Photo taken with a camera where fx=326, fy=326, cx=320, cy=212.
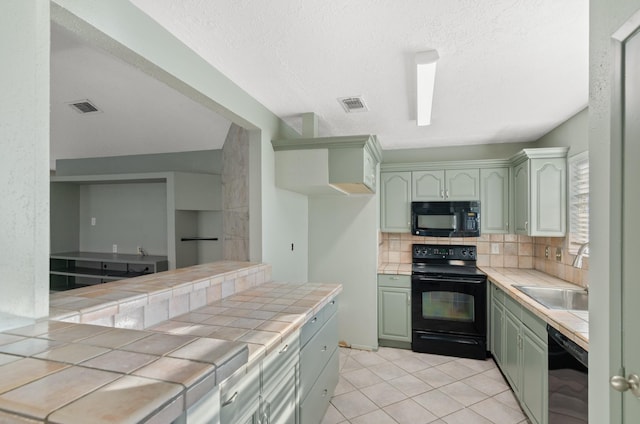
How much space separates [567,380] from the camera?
1.81 metres

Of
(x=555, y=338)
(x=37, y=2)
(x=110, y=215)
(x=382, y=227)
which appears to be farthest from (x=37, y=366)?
(x=110, y=215)

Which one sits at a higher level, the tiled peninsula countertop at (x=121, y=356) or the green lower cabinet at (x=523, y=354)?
the tiled peninsula countertop at (x=121, y=356)

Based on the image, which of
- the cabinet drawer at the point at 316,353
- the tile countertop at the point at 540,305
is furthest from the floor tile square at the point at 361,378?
the tile countertop at the point at 540,305

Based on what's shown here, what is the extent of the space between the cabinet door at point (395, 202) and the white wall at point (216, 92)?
100 centimetres

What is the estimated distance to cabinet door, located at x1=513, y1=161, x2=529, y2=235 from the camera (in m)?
3.21

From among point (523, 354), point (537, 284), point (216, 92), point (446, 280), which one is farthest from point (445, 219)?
point (216, 92)

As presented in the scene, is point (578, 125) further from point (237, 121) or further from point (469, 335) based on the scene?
point (237, 121)

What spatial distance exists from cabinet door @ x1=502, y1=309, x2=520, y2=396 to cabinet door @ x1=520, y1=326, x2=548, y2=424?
0.43ft

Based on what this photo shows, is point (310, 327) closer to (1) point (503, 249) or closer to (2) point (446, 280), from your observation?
(2) point (446, 280)

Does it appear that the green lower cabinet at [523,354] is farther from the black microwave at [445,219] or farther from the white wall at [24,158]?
the white wall at [24,158]

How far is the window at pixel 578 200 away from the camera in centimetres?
277

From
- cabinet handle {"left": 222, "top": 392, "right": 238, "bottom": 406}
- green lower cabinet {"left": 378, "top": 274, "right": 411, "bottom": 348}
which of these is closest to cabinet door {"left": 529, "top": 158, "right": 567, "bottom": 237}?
green lower cabinet {"left": 378, "top": 274, "right": 411, "bottom": 348}

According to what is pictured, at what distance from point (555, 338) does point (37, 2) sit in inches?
111

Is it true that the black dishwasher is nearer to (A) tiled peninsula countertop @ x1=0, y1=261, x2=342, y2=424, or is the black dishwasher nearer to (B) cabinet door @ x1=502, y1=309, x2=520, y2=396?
(B) cabinet door @ x1=502, y1=309, x2=520, y2=396
